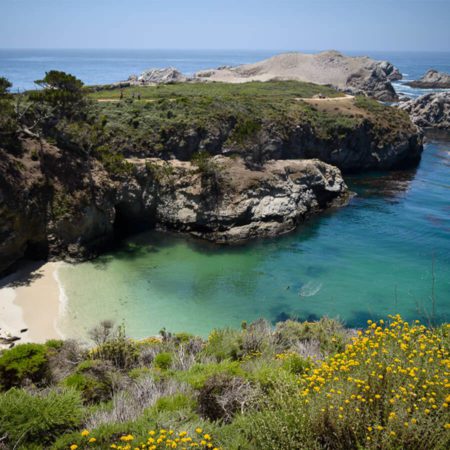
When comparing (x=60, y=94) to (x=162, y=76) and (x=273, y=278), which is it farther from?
(x=162, y=76)

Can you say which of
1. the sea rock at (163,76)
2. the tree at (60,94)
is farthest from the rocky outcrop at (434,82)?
the tree at (60,94)

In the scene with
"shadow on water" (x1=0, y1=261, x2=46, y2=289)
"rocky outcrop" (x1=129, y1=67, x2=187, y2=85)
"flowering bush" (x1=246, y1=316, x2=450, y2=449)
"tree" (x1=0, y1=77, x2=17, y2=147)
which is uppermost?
"rocky outcrop" (x1=129, y1=67, x2=187, y2=85)

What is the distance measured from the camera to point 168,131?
41.6 m

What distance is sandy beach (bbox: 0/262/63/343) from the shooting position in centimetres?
2134

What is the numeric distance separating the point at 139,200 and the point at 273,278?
13.9 meters

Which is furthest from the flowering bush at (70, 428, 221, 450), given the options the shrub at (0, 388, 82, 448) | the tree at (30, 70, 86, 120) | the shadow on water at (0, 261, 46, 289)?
the tree at (30, 70, 86, 120)

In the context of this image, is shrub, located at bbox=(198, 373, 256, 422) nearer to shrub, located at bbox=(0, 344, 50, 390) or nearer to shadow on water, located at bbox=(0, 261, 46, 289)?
shrub, located at bbox=(0, 344, 50, 390)

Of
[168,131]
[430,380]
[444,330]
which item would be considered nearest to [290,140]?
[168,131]

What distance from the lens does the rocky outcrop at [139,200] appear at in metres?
28.8

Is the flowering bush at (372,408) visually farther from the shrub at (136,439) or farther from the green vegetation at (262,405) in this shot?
the shrub at (136,439)

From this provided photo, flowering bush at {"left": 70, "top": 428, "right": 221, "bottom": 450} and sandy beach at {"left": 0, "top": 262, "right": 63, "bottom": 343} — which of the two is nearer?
flowering bush at {"left": 70, "top": 428, "right": 221, "bottom": 450}

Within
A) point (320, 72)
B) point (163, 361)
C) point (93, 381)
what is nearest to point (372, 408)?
point (93, 381)

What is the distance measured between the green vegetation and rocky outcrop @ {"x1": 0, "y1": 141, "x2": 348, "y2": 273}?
1713 centimetres

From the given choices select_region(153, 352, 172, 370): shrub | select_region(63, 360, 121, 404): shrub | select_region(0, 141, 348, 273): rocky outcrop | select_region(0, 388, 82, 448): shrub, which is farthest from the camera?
select_region(0, 141, 348, 273): rocky outcrop
